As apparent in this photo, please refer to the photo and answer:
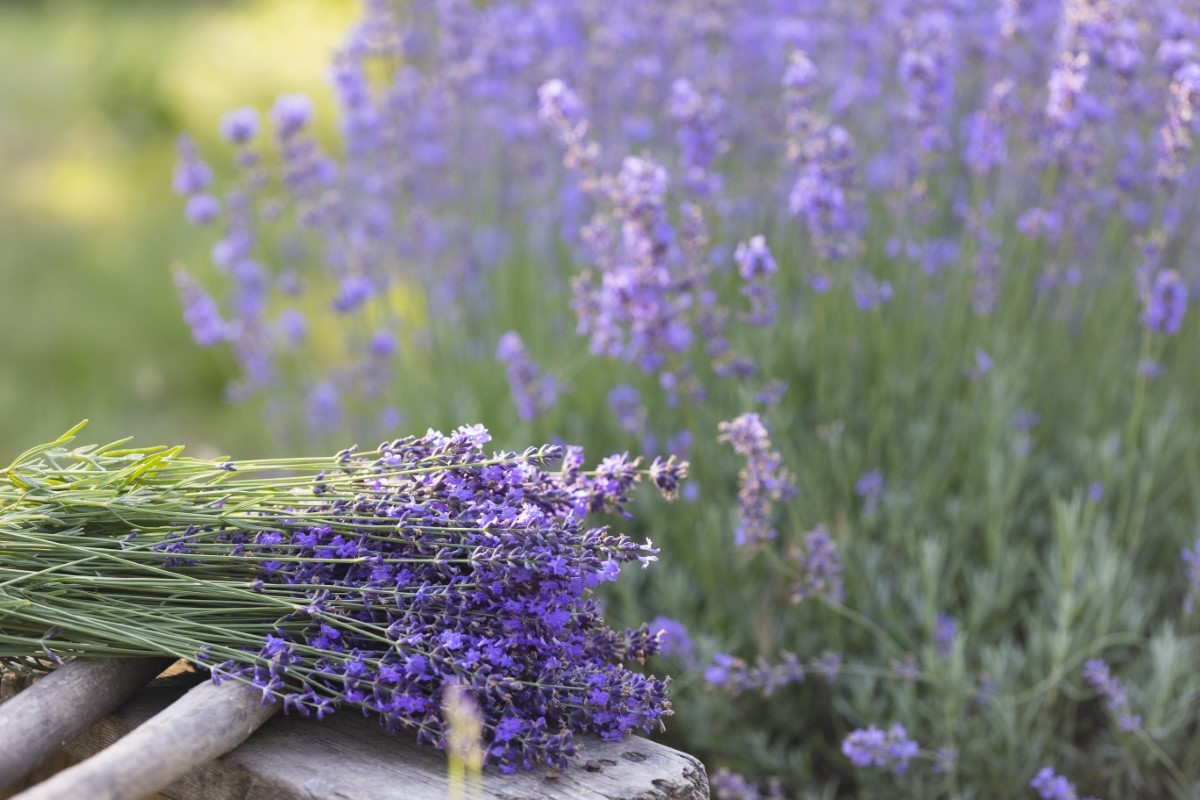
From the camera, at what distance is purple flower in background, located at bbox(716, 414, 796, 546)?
1.89 metres

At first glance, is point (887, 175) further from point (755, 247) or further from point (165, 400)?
point (165, 400)

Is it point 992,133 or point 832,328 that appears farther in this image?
point 832,328

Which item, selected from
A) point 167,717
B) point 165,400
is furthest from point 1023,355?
point 165,400

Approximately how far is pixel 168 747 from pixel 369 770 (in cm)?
23

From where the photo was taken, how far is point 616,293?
2.21 metres

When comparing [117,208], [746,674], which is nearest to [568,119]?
[746,674]

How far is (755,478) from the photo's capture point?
1.97 m

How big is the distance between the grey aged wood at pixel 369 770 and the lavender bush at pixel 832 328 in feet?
2.18

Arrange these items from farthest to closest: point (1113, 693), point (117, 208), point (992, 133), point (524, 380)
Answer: point (117, 208) < point (992, 133) < point (524, 380) < point (1113, 693)

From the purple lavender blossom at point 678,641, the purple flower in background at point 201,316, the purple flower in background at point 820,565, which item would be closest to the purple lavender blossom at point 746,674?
the purple flower in background at point 820,565

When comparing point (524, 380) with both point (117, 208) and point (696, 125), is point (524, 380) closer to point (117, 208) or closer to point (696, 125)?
point (696, 125)

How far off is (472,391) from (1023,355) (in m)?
1.46

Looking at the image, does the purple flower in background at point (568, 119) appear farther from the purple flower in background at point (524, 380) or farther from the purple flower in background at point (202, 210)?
the purple flower in background at point (202, 210)

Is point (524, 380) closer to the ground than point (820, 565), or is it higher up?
higher up
